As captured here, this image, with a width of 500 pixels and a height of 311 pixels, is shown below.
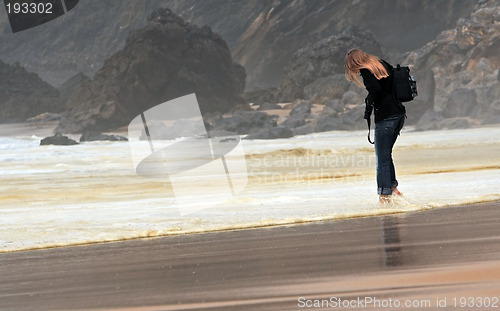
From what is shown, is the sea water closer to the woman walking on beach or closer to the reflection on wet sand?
the woman walking on beach

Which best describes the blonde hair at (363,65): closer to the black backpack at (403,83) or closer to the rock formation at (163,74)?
the black backpack at (403,83)

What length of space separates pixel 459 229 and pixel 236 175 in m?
9.88

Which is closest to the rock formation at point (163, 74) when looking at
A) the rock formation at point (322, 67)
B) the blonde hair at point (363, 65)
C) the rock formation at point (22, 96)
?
the rock formation at point (322, 67)

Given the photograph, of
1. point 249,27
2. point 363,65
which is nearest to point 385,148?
point 363,65

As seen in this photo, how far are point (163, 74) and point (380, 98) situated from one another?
41.0 metres

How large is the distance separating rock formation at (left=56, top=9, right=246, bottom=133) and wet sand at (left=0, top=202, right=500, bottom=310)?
39987mm

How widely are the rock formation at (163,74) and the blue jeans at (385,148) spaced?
38.5m

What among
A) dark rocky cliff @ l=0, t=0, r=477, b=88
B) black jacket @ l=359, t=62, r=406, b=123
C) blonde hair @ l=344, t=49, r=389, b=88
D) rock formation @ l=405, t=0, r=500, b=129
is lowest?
rock formation @ l=405, t=0, r=500, b=129

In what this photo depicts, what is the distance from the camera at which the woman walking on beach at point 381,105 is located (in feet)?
20.1

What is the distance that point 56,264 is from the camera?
459 centimetres

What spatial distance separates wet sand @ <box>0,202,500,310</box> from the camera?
9.98 ft

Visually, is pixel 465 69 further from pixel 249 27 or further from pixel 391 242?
pixel 391 242

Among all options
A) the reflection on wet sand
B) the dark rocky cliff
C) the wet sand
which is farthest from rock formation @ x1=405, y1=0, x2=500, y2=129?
the wet sand

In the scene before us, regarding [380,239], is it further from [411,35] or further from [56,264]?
[411,35]
